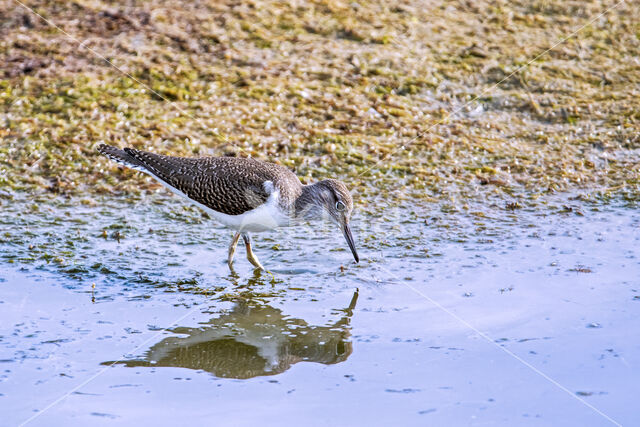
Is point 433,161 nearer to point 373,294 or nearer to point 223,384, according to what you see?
point 373,294

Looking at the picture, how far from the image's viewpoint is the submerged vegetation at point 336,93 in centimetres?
955

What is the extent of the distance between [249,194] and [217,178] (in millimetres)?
413

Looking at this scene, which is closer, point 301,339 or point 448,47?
point 301,339

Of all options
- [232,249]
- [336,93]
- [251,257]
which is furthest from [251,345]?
[336,93]

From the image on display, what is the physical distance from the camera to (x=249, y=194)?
24.5 feet

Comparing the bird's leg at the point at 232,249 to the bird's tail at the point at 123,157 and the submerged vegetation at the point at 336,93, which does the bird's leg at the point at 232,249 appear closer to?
the bird's tail at the point at 123,157

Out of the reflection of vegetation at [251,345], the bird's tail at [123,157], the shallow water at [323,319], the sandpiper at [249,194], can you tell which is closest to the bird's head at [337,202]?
the sandpiper at [249,194]

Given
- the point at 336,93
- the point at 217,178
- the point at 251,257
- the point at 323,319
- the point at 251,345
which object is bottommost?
the point at 251,345

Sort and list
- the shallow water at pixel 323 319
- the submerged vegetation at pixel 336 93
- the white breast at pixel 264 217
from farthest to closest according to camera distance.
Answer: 1. the submerged vegetation at pixel 336 93
2. the white breast at pixel 264 217
3. the shallow water at pixel 323 319

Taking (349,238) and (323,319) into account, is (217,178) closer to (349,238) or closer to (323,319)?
(349,238)

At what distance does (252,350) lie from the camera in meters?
5.93

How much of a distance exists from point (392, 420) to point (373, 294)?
2.11 metres

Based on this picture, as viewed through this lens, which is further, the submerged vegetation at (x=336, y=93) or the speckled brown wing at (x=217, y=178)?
the submerged vegetation at (x=336, y=93)

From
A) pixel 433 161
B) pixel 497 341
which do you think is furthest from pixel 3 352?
pixel 433 161
